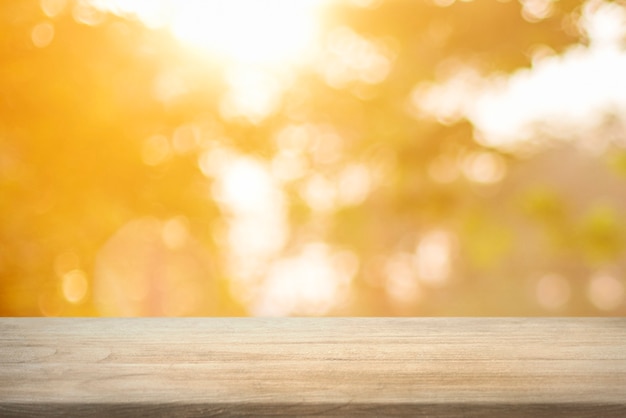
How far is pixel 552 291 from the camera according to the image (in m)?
3.70

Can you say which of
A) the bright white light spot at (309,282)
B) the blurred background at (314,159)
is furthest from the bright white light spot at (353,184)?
the bright white light spot at (309,282)

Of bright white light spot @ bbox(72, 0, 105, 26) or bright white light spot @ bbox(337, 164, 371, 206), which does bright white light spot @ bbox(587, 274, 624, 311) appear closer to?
bright white light spot @ bbox(337, 164, 371, 206)

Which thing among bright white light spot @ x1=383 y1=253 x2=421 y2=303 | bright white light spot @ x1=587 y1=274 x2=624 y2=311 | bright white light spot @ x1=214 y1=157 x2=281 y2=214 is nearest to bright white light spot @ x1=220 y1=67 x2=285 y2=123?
bright white light spot @ x1=214 y1=157 x2=281 y2=214

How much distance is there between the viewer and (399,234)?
12.0ft

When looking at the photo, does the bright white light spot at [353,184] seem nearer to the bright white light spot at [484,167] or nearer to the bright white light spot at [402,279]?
the bright white light spot at [402,279]

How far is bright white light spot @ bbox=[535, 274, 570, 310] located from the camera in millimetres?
3691

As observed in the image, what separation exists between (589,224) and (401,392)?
3.43m

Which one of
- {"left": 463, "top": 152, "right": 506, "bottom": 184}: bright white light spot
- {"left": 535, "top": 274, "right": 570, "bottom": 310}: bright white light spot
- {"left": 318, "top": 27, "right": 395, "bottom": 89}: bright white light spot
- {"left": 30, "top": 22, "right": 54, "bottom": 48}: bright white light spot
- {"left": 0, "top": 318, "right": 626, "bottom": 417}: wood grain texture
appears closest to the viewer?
{"left": 0, "top": 318, "right": 626, "bottom": 417}: wood grain texture

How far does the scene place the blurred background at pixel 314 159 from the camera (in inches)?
130

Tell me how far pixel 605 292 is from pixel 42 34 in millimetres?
3038

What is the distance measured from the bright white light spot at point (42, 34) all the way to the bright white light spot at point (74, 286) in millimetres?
1102

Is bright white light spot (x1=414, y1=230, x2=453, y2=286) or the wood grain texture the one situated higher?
bright white light spot (x1=414, y1=230, x2=453, y2=286)

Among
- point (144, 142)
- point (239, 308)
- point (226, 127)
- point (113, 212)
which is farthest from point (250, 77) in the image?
point (239, 308)

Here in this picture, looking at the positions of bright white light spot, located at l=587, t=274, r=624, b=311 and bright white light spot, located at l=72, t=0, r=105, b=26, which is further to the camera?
bright white light spot, located at l=587, t=274, r=624, b=311
